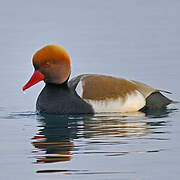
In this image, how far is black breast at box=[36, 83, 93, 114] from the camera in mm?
11477

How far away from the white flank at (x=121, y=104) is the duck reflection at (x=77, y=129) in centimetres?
16

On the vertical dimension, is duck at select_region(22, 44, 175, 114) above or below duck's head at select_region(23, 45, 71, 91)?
below

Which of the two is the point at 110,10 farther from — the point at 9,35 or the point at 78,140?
the point at 78,140

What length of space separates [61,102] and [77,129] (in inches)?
53.2

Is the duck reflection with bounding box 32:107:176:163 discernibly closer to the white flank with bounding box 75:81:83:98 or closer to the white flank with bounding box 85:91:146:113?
the white flank with bounding box 85:91:146:113

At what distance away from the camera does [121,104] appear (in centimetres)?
1173

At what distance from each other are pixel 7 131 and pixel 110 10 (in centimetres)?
1550

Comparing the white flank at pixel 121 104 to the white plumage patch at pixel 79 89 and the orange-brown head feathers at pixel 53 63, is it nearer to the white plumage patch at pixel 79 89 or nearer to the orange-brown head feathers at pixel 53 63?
the white plumage patch at pixel 79 89

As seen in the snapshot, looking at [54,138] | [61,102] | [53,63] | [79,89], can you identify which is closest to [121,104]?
[79,89]

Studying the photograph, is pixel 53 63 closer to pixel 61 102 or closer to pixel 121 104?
pixel 61 102

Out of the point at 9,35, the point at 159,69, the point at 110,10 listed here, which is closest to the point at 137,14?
the point at 110,10

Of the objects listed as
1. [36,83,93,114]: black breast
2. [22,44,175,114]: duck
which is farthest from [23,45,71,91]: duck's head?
[36,83,93,114]: black breast

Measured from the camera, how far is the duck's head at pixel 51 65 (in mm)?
11531

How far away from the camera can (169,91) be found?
1271cm
